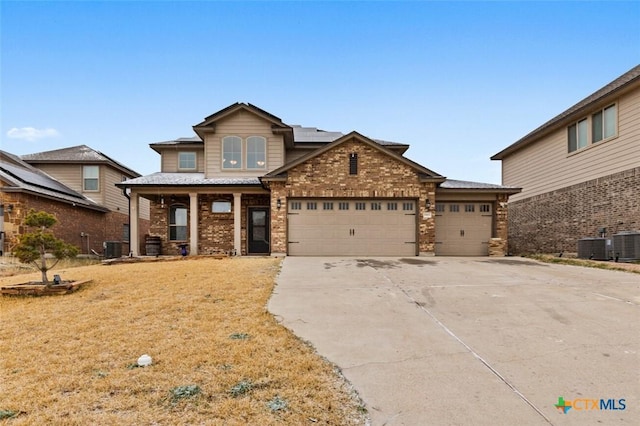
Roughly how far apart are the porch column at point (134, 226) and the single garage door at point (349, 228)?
655 cm

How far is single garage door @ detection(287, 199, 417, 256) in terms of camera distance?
43.7 feet

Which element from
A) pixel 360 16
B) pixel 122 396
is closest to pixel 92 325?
pixel 122 396

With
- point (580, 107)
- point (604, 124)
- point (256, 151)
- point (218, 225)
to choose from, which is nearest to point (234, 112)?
point (256, 151)

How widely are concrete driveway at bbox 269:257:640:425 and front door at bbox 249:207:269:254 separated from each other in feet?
25.0

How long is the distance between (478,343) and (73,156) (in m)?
23.2

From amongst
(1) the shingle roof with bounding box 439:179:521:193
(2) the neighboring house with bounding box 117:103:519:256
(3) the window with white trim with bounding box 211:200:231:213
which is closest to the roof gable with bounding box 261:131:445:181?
(2) the neighboring house with bounding box 117:103:519:256

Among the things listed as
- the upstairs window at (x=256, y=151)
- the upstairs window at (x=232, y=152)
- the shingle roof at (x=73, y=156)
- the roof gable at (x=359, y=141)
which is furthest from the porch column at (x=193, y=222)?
the shingle roof at (x=73, y=156)

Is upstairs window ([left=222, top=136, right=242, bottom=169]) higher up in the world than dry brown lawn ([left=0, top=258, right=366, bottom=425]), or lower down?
higher up

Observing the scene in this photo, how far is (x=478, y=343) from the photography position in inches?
159

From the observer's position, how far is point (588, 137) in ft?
43.8

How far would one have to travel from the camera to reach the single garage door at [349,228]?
13.3 metres

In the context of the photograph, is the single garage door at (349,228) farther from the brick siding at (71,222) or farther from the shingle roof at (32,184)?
the shingle roof at (32,184)

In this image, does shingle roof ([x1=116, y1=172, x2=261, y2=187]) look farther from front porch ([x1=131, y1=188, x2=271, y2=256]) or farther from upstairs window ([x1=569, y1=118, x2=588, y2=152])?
upstairs window ([x1=569, y1=118, x2=588, y2=152])

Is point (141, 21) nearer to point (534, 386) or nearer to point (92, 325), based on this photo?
point (92, 325)
